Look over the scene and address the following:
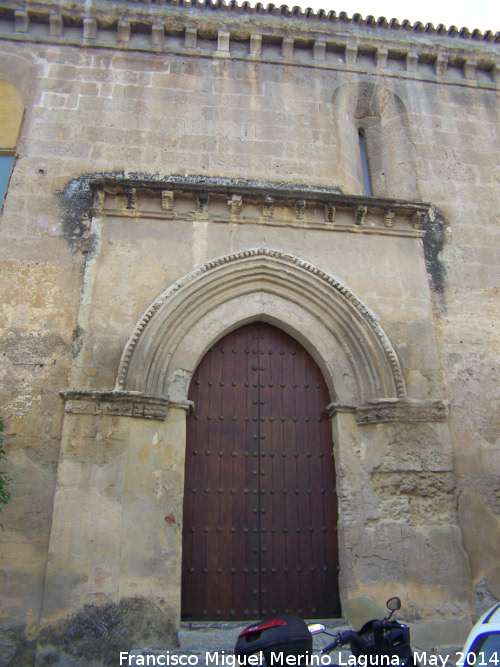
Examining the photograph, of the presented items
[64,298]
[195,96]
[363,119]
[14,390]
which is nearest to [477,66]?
[363,119]

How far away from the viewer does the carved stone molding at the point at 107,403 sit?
205 inches

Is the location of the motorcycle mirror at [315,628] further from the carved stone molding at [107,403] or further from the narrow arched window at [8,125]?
the narrow arched window at [8,125]

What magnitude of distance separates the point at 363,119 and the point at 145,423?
16.8ft

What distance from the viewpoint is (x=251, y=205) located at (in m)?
6.28

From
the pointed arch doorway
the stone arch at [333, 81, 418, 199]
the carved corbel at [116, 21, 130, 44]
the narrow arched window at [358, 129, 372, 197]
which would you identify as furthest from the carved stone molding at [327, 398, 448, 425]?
the carved corbel at [116, 21, 130, 44]

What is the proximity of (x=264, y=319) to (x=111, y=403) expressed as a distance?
188cm

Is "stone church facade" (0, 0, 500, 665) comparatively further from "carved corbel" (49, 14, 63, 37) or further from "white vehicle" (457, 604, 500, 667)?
"white vehicle" (457, 604, 500, 667)

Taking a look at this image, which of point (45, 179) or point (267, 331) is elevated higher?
A: point (45, 179)

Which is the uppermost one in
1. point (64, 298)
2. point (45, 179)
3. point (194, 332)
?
point (45, 179)

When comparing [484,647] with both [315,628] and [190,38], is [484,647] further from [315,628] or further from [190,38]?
[190,38]

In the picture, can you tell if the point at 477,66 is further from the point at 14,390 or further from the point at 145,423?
the point at 14,390

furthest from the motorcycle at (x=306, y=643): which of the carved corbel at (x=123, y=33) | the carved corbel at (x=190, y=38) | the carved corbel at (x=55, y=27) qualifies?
the carved corbel at (x=55, y=27)

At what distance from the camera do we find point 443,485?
5395 mm

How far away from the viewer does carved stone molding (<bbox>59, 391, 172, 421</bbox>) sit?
5195 mm
